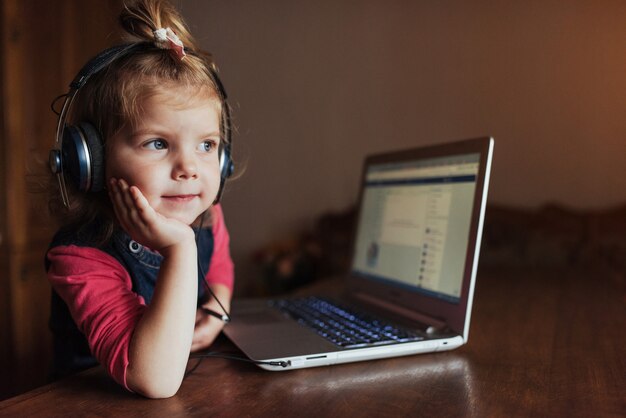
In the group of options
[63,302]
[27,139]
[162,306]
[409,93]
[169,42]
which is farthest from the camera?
[409,93]

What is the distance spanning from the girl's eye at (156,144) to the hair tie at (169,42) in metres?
0.12

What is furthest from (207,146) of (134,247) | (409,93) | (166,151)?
(409,93)

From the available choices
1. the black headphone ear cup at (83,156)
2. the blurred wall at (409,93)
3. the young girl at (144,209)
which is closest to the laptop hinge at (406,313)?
the young girl at (144,209)

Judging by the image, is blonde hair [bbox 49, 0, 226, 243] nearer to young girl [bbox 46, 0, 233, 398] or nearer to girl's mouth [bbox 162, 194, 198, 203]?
young girl [bbox 46, 0, 233, 398]

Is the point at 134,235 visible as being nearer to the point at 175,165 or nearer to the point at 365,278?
the point at 175,165

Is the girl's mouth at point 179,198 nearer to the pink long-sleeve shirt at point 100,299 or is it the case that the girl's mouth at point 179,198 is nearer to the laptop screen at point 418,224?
the pink long-sleeve shirt at point 100,299

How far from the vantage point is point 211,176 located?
0.77 m

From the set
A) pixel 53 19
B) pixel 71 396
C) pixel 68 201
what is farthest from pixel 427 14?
pixel 71 396

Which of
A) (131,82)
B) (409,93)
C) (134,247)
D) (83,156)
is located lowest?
(134,247)

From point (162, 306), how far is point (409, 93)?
189 centimetres

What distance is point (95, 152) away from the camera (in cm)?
71

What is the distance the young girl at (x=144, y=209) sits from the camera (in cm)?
63

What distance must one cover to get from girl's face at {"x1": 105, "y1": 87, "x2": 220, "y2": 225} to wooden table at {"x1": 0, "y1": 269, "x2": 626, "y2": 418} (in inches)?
9.0

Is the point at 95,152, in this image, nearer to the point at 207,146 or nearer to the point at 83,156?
the point at 83,156
